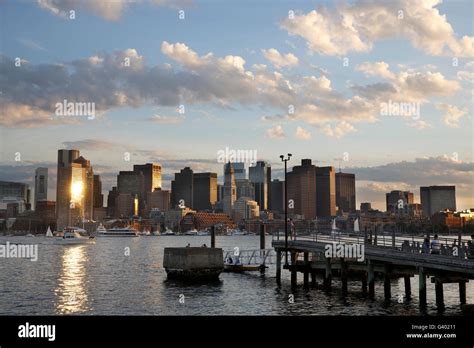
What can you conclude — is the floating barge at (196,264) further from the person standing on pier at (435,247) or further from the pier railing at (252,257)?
the person standing on pier at (435,247)

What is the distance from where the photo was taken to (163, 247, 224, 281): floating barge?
2271 inches

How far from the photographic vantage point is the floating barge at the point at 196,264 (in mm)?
57688

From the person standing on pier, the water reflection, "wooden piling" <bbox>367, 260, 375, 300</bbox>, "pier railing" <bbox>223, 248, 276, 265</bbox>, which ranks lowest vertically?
the water reflection

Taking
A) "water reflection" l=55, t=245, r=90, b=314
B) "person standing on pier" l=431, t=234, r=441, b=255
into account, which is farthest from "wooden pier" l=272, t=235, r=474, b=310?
"water reflection" l=55, t=245, r=90, b=314

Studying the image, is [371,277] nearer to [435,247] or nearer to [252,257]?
[435,247]

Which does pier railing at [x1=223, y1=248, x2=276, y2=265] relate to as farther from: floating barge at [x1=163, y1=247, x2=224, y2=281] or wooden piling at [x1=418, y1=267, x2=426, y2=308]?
wooden piling at [x1=418, y1=267, x2=426, y2=308]

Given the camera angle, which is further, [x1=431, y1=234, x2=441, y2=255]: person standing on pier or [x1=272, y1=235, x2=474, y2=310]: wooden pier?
[x1=431, y1=234, x2=441, y2=255]: person standing on pier

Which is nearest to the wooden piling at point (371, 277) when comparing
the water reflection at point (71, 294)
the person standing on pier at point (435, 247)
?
the person standing on pier at point (435, 247)

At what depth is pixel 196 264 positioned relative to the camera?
57781 millimetres

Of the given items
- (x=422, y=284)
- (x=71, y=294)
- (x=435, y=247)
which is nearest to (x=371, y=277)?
(x=422, y=284)

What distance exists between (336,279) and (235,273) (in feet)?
46.2

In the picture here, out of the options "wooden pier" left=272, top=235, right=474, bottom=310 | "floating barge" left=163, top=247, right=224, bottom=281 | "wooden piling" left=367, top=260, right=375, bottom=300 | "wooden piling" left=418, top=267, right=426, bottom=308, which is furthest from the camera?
"floating barge" left=163, top=247, right=224, bottom=281
